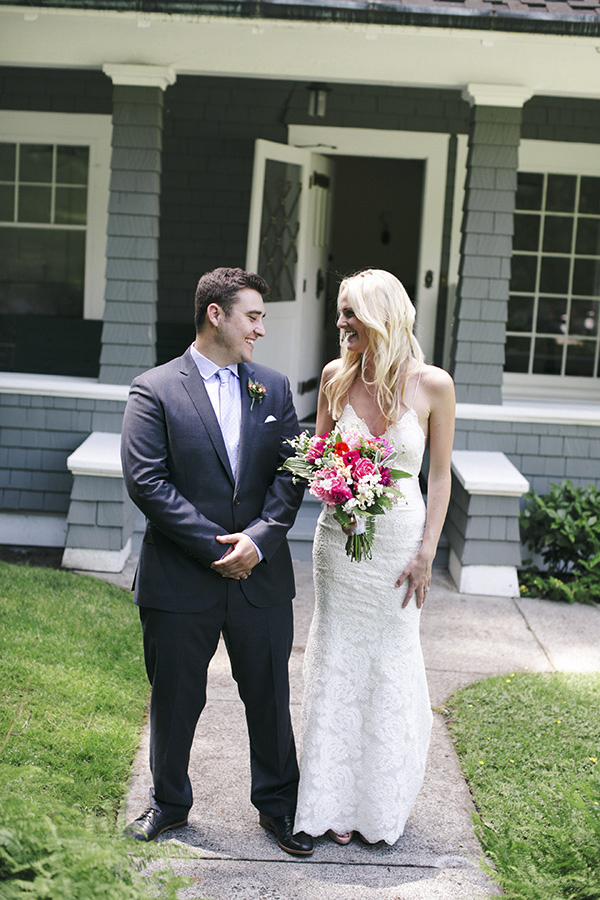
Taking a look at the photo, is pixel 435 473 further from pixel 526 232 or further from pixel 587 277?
pixel 587 277

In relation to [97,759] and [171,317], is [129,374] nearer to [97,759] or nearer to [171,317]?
[171,317]

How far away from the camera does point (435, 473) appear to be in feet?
10.2

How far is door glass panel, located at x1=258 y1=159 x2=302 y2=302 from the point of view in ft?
23.5

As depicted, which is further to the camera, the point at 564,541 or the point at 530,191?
the point at 530,191

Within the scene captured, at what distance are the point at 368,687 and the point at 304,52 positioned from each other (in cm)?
437

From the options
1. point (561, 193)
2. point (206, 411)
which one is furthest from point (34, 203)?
point (206, 411)

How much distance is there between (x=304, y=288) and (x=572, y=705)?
175 inches

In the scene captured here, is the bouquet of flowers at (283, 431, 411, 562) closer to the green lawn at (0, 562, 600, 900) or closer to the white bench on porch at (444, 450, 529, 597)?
the green lawn at (0, 562, 600, 900)

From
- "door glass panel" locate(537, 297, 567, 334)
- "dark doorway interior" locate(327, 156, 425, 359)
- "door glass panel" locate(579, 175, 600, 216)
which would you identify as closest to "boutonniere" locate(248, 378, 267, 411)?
"door glass panel" locate(537, 297, 567, 334)

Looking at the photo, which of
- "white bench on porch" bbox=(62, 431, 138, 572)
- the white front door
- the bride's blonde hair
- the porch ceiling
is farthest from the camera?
the white front door

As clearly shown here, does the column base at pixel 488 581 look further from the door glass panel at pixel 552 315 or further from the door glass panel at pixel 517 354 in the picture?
the door glass panel at pixel 552 315

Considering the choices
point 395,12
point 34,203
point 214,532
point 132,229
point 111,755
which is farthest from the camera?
point 34,203

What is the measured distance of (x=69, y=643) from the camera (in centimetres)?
452

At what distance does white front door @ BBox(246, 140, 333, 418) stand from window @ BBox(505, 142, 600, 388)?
1643mm
